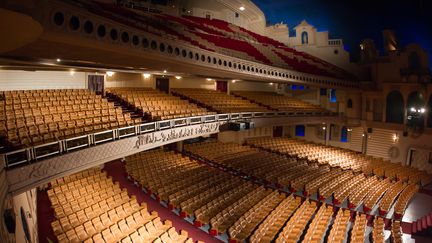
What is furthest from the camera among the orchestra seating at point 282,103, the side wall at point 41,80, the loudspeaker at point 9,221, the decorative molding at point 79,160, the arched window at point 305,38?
the arched window at point 305,38

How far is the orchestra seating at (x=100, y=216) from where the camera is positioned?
6.17 meters

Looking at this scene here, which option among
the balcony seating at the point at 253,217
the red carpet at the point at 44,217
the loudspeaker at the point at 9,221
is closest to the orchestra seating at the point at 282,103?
the balcony seating at the point at 253,217

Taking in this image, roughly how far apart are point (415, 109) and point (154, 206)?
582 inches

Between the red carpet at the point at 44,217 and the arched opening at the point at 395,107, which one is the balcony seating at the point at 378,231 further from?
the arched opening at the point at 395,107

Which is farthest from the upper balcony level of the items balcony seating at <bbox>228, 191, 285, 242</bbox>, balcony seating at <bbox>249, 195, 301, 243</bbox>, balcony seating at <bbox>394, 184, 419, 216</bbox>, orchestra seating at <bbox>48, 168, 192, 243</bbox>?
balcony seating at <bbox>394, 184, 419, 216</bbox>

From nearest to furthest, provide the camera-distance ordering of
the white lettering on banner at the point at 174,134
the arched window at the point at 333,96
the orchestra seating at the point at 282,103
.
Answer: the white lettering on banner at the point at 174,134
the orchestra seating at the point at 282,103
the arched window at the point at 333,96

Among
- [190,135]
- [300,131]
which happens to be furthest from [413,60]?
[190,135]

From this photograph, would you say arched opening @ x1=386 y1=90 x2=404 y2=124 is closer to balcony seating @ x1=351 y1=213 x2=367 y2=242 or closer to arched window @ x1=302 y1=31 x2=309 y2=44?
arched window @ x1=302 y1=31 x2=309 y2=44

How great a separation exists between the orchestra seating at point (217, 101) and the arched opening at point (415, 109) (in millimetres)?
7979

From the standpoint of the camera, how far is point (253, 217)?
817 centimetres

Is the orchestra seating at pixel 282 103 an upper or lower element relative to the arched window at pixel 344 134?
upper

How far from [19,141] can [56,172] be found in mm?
897

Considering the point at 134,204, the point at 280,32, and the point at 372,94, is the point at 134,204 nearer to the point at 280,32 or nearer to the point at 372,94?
the point at 372,94

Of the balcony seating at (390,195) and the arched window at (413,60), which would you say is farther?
the arched window at (413,60)
